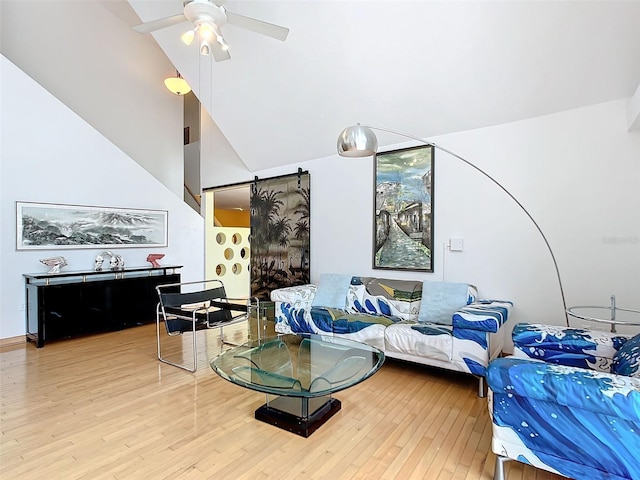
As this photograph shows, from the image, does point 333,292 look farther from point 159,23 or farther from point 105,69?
point 105,69

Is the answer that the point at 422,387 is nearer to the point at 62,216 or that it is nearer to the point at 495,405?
the point at 495,405

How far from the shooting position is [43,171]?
14.3 feet

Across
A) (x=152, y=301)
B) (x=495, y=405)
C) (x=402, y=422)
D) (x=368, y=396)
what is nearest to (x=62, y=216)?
(x=152, y=301)

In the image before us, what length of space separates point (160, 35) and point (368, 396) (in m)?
5.08

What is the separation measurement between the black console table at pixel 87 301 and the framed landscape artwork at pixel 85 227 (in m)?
0.50

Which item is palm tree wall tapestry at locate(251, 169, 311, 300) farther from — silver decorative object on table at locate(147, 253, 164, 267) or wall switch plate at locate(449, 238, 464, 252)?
wall switch plate at locate(449, 238, 464, 252)

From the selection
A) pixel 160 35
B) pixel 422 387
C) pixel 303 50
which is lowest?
pixel 422 387

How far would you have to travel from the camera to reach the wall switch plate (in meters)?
3.80

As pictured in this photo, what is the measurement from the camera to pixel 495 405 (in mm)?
1729

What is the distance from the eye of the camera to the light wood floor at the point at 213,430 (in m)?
1.91

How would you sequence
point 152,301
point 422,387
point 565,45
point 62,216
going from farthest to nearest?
point 152,301 < point 62,216 < point 422,387 < point 565,45

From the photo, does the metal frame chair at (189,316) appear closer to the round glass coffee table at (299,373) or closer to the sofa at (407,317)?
the sofa at (407,317)

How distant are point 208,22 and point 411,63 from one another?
6.34 ft

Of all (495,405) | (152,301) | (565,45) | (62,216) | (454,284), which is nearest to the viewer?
(495,405)
